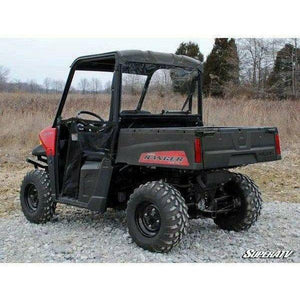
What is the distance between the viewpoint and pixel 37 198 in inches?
231

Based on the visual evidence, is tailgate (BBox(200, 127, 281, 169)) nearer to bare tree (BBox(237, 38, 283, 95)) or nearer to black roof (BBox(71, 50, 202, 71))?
black roof (BBox(71, 50, 202, 71))

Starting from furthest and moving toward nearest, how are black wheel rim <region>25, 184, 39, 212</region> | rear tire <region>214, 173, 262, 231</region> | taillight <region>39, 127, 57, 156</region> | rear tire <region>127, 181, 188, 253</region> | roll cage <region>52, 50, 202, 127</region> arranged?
1. black wheel rim <region>25, 184, 39, 212</region>
2. taillight <region>39, 127, 57, 156</region>
3. rear tire <region>214, 173, 262, 231</region>
4. roll cage <region>52, 50, 202, 127</region>
5. rear tire <region>127, 181, 188, 253</region>

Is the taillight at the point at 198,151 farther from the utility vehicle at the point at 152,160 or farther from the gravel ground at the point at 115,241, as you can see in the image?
the gravel ground at the point at 115,241

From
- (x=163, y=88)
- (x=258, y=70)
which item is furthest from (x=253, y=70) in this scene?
(x=163, y=88)

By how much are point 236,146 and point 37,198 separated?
8.84 ft

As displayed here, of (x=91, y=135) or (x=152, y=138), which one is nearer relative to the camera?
(x=152, y=138)

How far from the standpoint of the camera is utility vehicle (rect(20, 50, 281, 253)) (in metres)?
4.25

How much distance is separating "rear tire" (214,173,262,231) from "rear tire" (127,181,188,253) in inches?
40.8

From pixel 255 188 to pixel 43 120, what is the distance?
880 cm

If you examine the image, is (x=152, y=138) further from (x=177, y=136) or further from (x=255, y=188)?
(x=255, y=188)

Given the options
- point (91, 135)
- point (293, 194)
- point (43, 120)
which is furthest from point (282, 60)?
point (91, 135)

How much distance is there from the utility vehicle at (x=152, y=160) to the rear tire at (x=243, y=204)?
0.4 inches

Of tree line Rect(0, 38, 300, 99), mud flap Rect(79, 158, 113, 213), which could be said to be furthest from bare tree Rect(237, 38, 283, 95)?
mud flap Rect(79, 158, 113, 213)

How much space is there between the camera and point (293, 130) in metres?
12.9
